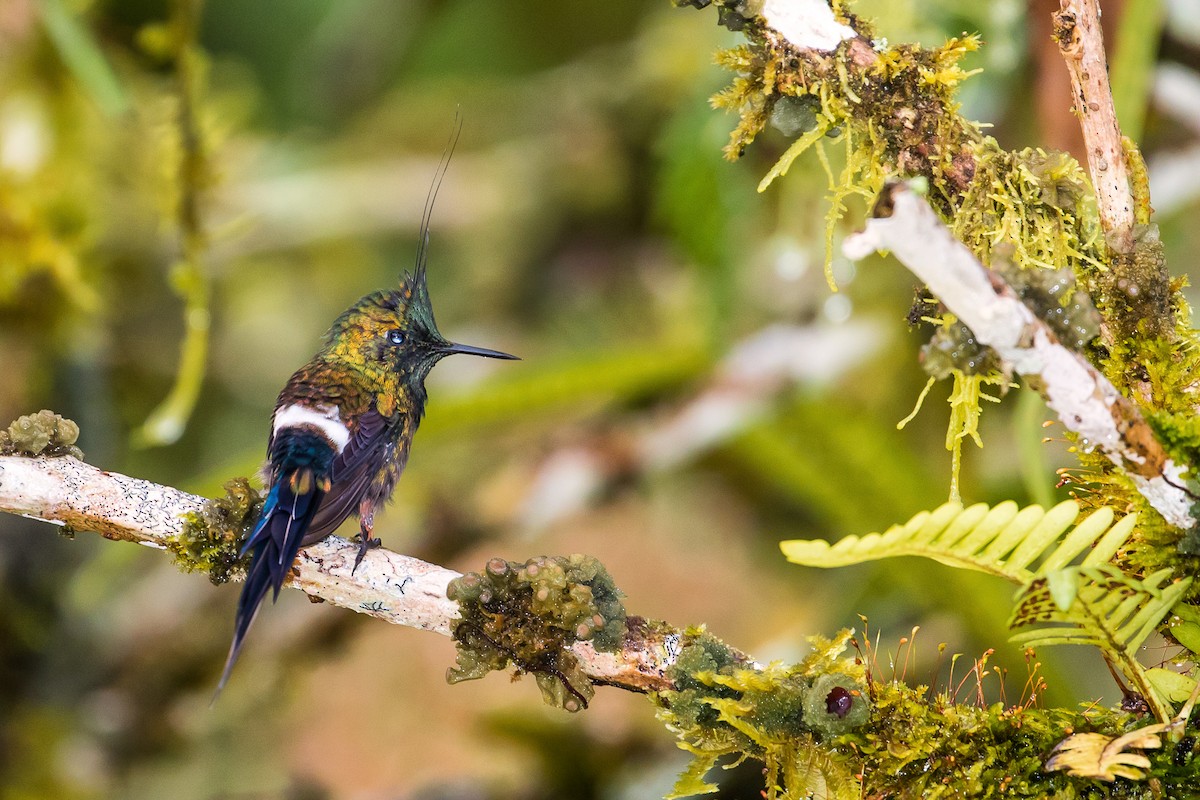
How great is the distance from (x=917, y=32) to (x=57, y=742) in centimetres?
287

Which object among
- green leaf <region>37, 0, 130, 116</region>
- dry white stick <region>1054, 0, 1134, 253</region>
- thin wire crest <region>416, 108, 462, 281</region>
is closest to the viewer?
dry white stick <region>1054, 0, 1134, 253</region>

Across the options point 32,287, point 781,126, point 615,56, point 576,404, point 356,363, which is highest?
point 615,56

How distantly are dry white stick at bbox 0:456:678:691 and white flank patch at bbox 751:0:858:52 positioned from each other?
0.67 metres

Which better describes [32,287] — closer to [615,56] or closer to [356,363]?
[356,363]

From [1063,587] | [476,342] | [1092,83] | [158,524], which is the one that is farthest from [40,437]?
[476,342]

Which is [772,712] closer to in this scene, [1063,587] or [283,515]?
[1063,587]

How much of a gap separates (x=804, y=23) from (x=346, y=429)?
0.88m

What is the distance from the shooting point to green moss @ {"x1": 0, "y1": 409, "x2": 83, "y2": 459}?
126cm

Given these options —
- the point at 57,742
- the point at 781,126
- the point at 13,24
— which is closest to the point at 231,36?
the point at 13,24

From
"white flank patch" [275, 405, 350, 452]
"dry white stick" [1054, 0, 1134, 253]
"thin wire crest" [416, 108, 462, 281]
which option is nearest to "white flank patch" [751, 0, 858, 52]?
"dry white stick" [1054, 0, 1134, 253]

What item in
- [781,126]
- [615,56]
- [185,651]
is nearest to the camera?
[781,126]

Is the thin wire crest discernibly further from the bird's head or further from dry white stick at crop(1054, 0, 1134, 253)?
dry white stick at crop(1054, 0, 1134, 253)

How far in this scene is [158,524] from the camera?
1277 mm

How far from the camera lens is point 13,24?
10.1 ft
